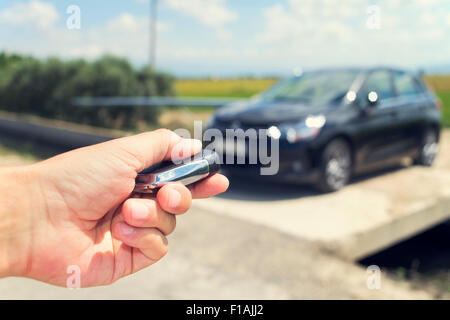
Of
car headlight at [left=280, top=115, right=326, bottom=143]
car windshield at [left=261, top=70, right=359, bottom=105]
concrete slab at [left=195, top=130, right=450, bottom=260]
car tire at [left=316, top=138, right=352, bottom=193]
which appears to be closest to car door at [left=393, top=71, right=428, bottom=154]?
concrete slab at [left=195, top=130, right=450, bottom=260]

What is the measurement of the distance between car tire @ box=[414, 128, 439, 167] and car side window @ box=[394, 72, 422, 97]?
2.18 ft

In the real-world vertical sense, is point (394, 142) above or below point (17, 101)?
below

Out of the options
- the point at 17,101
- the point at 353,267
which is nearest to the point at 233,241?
the point at 353,267

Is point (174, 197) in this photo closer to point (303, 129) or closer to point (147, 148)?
point (147, 148)

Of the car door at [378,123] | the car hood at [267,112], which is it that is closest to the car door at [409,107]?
the car door at [378,123]

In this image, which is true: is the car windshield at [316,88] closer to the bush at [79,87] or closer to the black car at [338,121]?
the black car at [338,121]

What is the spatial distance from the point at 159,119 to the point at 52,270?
10751 millimetres

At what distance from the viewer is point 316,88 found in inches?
234

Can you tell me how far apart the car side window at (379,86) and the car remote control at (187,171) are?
16.1 ft

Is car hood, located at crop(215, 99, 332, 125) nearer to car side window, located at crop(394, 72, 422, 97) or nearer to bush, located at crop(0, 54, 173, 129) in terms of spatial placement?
car side window, located at crop(394, 72, 422, 97)

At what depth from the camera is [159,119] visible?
1211 centimetres
